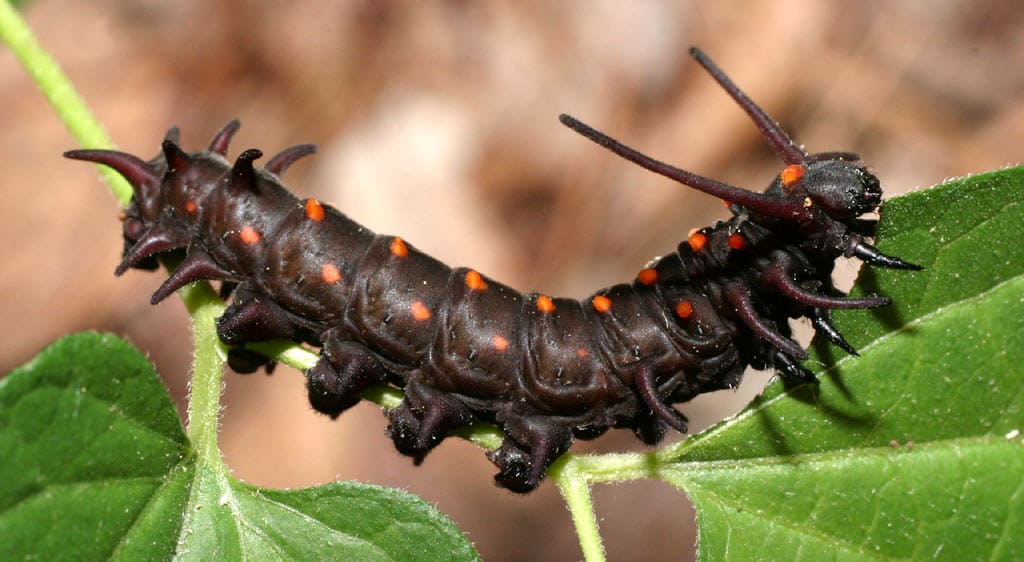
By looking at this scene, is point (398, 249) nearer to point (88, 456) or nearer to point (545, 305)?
point (545, 305)

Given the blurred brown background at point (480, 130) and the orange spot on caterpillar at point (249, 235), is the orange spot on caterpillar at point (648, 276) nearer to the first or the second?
the orange spot on caterpillar at point (249, 235)

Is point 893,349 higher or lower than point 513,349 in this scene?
higher

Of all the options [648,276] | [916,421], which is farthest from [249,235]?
[916,421]

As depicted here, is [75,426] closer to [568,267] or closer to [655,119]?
[568,267]

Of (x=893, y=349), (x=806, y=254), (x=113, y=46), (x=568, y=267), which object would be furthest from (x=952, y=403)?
(x=113, y=46)

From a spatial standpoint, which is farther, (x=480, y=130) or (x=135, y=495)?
(x=480, y=130)

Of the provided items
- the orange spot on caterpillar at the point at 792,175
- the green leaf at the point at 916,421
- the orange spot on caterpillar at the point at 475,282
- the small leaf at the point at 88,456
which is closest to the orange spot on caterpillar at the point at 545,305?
the orange spot on caterpillar at the point at 475,282
